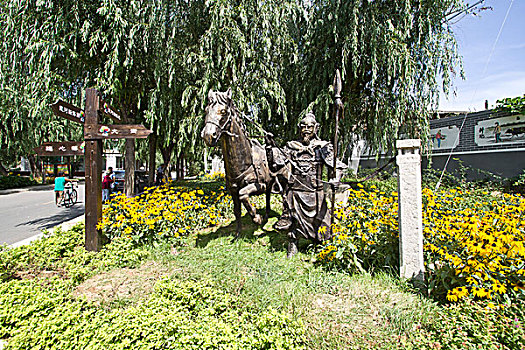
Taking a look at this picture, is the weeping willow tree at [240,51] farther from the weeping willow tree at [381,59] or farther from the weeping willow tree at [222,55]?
the weeping willow tree at [381,59]

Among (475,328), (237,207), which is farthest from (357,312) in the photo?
(237,207)

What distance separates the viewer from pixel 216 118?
4.08 meters

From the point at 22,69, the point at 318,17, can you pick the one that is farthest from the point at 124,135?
the point at 318,17

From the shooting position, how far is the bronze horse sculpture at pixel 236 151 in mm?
4102

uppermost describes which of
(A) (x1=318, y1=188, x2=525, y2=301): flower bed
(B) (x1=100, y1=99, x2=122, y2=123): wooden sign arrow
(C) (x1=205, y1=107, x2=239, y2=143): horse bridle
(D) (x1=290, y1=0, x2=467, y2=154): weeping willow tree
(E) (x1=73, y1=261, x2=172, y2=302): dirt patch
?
(D) (x1=290, y1=0, x2=467, y2=154): weeping willow tree

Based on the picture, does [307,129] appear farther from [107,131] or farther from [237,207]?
[107,131]

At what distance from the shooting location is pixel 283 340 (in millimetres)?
2441

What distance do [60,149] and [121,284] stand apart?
304 centimetres

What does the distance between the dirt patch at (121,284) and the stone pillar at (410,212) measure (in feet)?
10.8

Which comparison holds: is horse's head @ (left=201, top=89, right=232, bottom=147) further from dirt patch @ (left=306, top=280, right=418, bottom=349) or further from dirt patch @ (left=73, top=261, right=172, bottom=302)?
dirt patch @ (left=306, top=280, right=418, bottom=349)

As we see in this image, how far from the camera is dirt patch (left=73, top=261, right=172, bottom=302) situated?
353 cm

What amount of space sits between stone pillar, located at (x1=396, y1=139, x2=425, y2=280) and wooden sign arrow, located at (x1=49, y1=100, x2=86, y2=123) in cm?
552

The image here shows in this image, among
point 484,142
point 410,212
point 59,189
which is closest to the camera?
point 410,212

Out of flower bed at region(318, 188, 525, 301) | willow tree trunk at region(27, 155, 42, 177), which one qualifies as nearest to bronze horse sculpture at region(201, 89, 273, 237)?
flower bed at region(318, 188, 525, 301)
